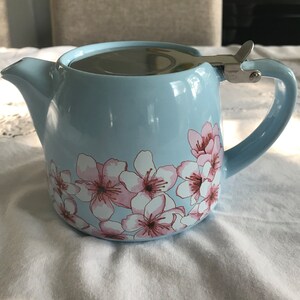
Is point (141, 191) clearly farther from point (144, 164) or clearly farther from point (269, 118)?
point (269, 118)

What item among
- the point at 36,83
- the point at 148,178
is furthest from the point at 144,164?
the point at 36,83

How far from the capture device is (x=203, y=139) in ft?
1.13

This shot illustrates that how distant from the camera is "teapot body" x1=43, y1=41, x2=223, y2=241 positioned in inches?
12.5

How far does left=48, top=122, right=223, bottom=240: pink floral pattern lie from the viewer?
0.33 m

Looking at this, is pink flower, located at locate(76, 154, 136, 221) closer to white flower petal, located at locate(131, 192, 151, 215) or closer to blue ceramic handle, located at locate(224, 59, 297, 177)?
white flower petal, located at locate(131, 192, 151, 215)

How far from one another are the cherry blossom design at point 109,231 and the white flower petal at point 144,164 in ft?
0.17

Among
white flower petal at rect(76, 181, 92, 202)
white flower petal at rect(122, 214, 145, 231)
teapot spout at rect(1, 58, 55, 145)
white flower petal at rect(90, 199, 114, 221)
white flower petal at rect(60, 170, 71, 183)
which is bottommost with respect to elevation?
white flower petal at rect(122, 214, 145, 231)

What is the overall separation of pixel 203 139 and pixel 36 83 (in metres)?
0.14

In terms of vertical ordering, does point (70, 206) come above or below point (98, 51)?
below

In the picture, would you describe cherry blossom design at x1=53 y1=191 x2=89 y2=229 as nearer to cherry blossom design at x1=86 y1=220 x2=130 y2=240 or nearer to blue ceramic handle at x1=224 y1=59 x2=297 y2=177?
cherry blossom design at x1=86 y1=220 x2=130 y2=240

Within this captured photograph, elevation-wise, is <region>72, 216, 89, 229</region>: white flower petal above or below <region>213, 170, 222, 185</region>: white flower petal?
below

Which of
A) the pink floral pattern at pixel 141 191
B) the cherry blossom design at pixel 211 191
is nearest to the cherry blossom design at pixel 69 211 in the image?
the pink floral pattern at pixel 141 191

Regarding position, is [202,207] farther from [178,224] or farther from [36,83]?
[36,83]

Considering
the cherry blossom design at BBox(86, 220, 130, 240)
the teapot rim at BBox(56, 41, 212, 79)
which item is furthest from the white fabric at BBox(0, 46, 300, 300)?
the teapot rim at BBox(56, 41, 212, 79)
